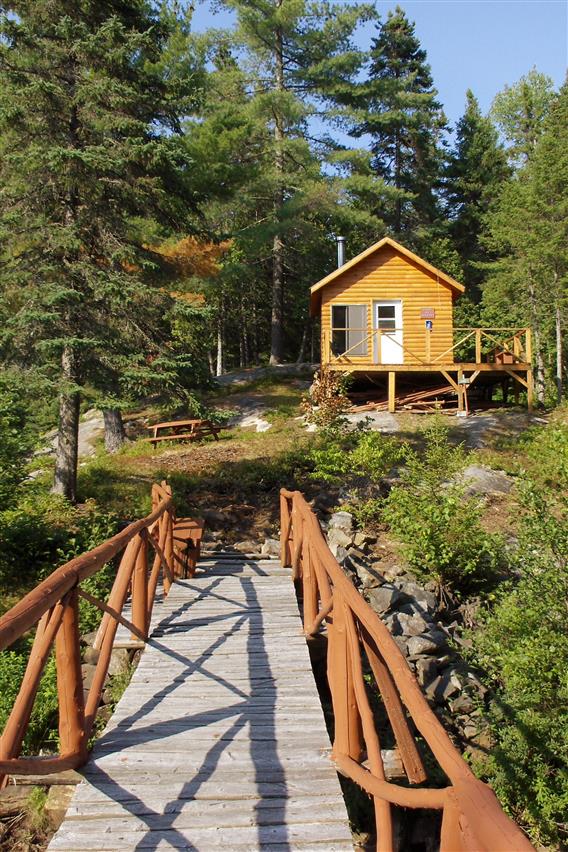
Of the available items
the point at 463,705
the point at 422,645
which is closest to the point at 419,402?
the point at 422,645

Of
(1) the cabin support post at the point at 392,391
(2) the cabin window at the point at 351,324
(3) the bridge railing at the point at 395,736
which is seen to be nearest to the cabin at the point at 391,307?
(2) the cabin window at the point at 351,324

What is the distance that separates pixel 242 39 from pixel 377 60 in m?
12.1

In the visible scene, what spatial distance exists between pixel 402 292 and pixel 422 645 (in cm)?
1629

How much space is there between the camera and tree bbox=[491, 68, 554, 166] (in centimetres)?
3212

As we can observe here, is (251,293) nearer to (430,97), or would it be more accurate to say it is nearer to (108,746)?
(430,97)

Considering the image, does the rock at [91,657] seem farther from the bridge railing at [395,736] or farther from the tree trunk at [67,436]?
the tree trunk at [67,436]

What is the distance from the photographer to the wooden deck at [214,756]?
291 cm

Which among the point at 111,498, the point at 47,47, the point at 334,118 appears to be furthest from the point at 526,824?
the point at 334,118

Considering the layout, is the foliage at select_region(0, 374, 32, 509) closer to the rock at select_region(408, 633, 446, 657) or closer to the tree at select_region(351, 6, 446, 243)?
the rock at select_region(408, 633, 446, 657)

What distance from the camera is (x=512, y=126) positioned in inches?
1309

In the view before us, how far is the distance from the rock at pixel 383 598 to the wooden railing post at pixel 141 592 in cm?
378

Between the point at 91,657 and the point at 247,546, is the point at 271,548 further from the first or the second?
the point at 91,657

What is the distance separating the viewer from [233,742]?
374 cm

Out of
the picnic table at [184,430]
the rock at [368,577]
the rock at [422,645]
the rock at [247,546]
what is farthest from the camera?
the picnic table at [184,430]
